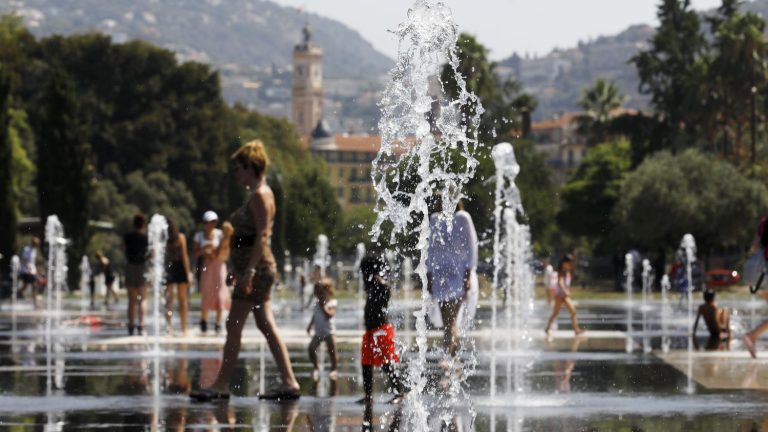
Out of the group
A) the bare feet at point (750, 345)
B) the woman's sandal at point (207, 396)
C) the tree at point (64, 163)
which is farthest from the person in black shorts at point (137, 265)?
the tree at point (64, 163)

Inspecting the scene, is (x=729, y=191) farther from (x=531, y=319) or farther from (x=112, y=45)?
(x=531, y=319)

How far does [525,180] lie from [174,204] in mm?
19229

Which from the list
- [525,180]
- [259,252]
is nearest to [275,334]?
[259,252]

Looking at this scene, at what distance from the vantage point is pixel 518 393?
13500mm

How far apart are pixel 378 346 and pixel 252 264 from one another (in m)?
1.04

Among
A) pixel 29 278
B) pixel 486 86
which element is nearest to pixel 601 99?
pixel 486 86

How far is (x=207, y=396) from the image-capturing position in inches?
500

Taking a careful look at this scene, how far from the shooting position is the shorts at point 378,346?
Answer: 12.7m

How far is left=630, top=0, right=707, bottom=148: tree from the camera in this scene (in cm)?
8394

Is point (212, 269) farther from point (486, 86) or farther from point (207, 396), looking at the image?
point (486, 86)

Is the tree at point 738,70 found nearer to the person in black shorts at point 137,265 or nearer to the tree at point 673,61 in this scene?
the tree at point 673,61

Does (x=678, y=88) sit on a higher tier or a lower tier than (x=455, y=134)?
higher

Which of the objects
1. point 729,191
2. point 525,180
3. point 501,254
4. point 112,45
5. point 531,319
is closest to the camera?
point 531,319

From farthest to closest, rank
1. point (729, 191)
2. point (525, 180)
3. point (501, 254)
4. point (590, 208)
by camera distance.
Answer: point (590, 208) → point (525, 180) → point (729, 191) → point (501, 254)
